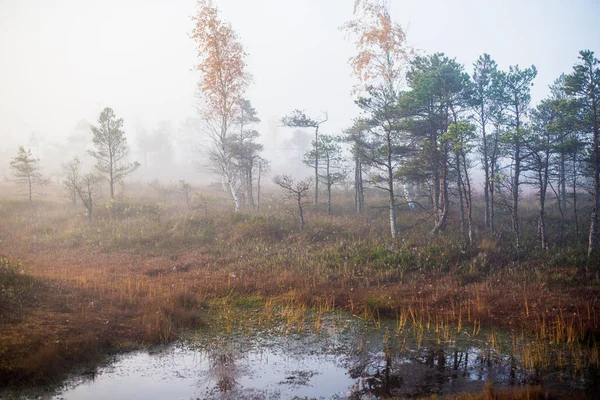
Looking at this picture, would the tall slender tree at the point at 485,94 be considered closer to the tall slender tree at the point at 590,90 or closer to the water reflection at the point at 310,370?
the tall slender tree at the point at 590,90

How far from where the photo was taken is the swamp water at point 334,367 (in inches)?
251

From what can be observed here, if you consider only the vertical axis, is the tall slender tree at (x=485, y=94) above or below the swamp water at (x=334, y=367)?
above

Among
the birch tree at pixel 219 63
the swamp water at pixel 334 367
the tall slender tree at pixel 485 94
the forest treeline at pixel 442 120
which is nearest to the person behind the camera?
the swamp water at pixel 334 367

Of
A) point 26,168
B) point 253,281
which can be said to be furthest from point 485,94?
point 26,168

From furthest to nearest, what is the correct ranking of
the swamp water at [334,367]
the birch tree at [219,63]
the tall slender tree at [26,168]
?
1. the tall slender tree at [26,168]
2. the birch tree at [219,63]
3. the swamp water at [334,367]

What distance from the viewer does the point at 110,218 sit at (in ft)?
85.8

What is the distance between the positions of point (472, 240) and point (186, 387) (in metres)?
13.7

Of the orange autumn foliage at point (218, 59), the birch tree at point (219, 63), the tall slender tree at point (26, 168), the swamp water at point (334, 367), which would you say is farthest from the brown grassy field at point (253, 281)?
the tall slender tree at point (26, 168)

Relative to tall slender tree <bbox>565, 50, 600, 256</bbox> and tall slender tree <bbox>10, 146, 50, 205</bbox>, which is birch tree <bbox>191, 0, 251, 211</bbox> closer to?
tall slender tree <bbox>10, 146, 50, 205</bbox>

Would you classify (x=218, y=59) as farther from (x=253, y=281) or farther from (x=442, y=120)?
(x=253, y=281)

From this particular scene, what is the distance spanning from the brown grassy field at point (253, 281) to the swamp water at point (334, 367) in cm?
69

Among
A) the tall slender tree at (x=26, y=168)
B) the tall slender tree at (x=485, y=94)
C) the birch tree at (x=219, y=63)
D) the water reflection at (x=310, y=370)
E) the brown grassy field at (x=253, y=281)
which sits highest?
the birch tree at (x=219, y=63)

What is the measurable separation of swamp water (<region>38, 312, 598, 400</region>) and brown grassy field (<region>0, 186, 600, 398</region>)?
2.28 ft

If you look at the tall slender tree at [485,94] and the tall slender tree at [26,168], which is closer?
the tall slender tree at [485,94]
